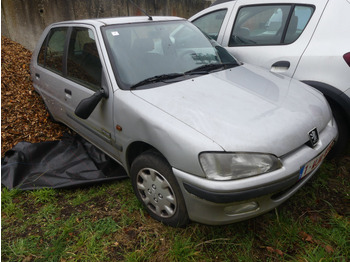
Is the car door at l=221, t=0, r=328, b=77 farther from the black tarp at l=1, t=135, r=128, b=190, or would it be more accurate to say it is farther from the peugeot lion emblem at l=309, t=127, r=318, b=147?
the black tarp at l=1, t=135, r=128, b=190

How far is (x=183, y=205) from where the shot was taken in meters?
1.94

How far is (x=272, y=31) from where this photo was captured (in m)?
3.12

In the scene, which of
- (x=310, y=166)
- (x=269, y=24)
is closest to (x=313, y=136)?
(x=310, y=166)

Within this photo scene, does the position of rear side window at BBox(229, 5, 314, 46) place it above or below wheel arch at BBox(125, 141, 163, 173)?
above

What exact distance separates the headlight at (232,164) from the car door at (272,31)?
62.5 inches

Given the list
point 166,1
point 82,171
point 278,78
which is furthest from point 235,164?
point 166,1

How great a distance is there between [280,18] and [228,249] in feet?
8.33

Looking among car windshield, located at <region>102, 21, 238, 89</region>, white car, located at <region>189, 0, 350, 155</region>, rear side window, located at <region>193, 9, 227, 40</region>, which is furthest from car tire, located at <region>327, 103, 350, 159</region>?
rear side window, located at <region>193, 9, 227, 40</region>

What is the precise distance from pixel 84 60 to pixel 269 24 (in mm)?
2144

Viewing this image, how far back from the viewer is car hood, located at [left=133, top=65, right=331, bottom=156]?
1735 millimetres

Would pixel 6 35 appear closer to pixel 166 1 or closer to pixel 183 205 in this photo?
pixel 166 1

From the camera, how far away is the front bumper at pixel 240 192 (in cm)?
165

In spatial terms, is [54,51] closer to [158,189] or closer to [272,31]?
[158,189]

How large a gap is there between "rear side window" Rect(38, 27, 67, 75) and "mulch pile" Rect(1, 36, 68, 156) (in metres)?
0.76
